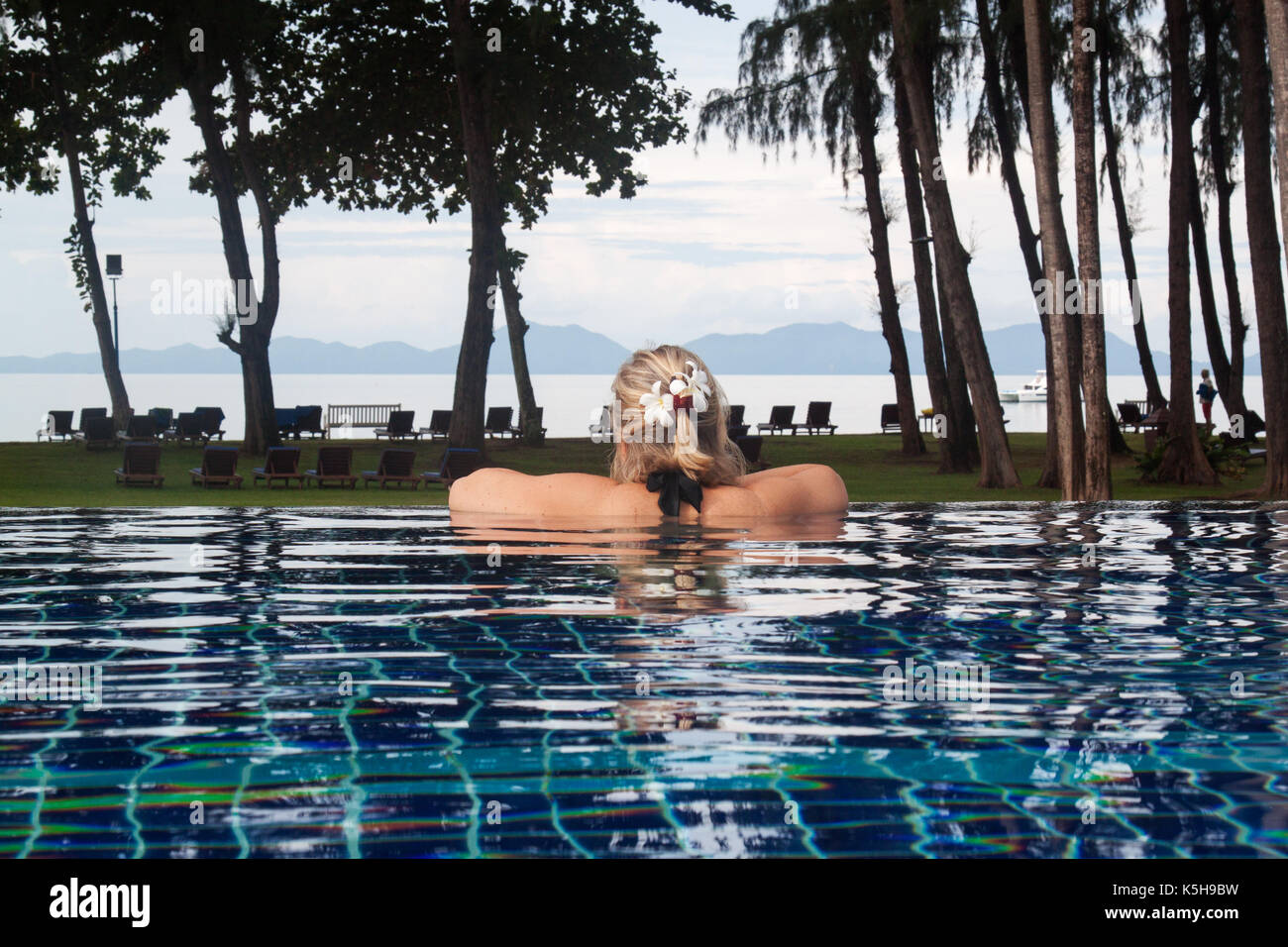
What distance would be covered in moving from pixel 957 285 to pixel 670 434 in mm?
15134

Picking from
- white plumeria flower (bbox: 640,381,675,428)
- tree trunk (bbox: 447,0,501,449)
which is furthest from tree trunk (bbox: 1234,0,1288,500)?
tree trunk (bbox: 447,0,501,449)

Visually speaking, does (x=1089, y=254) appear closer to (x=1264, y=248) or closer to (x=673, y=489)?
(x=1264, y=248)

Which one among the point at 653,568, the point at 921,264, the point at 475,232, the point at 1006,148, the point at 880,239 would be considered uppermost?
the point at 1006,148

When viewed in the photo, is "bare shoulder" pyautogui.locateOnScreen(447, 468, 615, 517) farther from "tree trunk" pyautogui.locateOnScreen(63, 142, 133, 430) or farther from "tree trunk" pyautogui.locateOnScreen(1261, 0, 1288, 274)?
"tree trunk" pyautogui.locateOnScreen(63, 142, 133, 430)

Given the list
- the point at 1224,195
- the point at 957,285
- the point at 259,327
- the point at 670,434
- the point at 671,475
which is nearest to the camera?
the point at 670,434

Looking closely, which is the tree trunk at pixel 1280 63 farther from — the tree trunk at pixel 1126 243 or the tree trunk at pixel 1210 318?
the tree trunk at pixel 1210 318

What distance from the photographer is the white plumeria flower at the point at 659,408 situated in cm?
833

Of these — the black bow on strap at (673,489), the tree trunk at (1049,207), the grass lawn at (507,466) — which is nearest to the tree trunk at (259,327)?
the grass lawn at (507,466)

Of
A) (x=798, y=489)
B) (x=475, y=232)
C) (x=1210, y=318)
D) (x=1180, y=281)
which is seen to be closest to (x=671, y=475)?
(x=798, y=489)

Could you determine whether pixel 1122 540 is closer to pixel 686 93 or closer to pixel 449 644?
pixel 449 644

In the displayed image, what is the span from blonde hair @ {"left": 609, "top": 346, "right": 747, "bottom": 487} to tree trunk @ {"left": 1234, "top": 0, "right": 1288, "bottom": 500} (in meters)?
10.6

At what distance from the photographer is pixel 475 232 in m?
28.5

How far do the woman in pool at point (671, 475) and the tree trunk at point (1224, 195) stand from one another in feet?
73.9

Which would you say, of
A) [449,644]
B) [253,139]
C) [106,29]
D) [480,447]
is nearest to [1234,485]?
[480,447]
